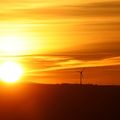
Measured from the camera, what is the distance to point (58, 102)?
5156 centimetres

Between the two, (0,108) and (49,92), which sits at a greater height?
(49,92)

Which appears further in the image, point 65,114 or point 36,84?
point 36,84

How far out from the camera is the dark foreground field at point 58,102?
158 ft

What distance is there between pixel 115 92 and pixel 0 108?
9562mm

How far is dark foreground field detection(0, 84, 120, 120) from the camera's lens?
48219 millimetres

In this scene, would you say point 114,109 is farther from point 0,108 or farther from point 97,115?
point 0,108

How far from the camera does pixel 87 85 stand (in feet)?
182

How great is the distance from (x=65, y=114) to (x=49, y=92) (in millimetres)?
4950

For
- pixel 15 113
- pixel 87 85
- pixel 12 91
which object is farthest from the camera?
pixel 87 85

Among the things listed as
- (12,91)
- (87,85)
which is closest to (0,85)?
(12,91)

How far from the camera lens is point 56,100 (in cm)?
5197

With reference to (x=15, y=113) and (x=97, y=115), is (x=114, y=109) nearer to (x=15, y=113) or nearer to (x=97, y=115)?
(x=97, y=115)

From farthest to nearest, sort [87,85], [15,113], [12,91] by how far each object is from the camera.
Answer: [87,85] < [12,91] < [15,113]

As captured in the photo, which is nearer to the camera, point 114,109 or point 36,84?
point 114,109
